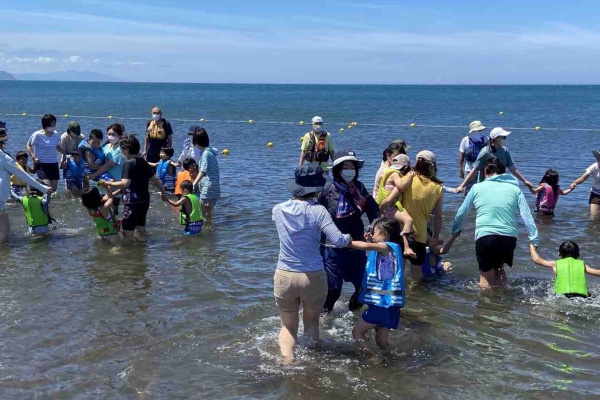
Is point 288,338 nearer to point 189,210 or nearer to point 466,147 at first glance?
point 189,210

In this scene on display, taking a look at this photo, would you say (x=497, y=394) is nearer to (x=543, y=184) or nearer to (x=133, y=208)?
(x=133, y=208)

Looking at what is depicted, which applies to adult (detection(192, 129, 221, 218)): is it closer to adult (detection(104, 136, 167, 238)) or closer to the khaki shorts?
adult (detection(104, 136, 167, 238))

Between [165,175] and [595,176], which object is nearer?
[595,176]

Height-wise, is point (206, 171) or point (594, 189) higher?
point (206, 171)

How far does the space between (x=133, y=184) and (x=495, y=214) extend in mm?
5299

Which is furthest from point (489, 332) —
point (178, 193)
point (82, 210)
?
point (82, 210)

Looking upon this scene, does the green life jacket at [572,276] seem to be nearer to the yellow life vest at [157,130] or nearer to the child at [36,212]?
the child at [36,212]

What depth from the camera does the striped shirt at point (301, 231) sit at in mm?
5395

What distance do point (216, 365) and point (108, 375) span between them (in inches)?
38.6

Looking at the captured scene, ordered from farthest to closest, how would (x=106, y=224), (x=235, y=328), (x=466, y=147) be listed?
(x=466, y=147), (x=106, y=224), (x=235, y=328)

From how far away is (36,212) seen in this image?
1040 centimetres

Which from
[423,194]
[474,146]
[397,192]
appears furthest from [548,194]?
[397,192]

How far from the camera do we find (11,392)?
5.39 meters

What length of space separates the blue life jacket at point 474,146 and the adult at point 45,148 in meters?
8.26
